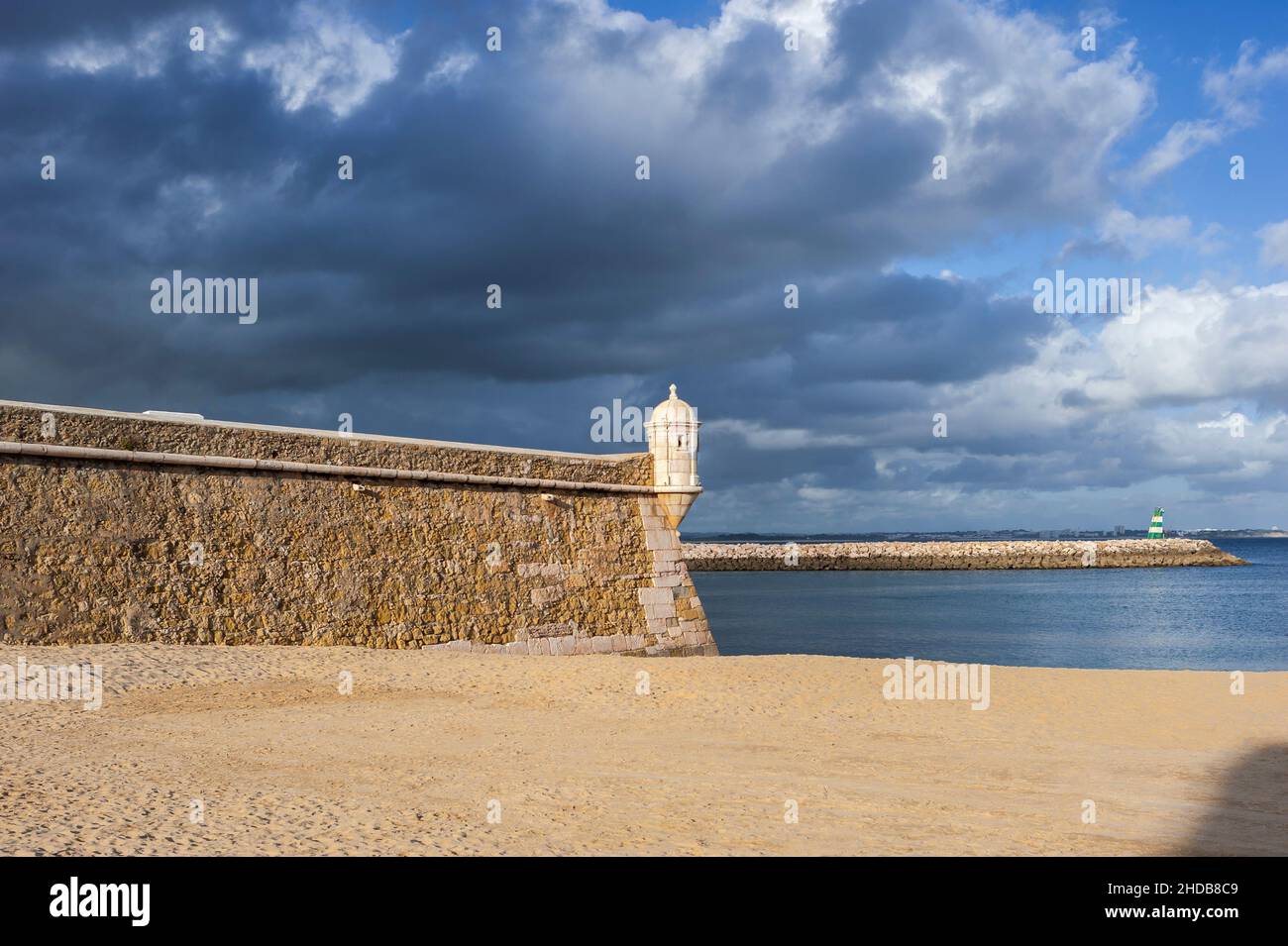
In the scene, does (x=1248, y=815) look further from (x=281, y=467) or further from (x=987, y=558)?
(x=987, y=558)

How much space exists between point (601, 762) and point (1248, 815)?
438 cm

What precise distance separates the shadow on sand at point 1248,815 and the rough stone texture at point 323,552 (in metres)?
10.9

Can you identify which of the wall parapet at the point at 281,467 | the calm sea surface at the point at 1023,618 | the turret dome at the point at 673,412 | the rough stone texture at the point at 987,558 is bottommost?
the calm sea surface at the point at 1023,618

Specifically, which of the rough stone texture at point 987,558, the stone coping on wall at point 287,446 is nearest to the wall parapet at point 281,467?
the stone coping on wall at point 287,446

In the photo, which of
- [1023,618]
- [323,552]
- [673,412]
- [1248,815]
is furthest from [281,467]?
[1023,618]

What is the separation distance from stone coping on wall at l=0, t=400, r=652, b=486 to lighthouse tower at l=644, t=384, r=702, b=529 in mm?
745

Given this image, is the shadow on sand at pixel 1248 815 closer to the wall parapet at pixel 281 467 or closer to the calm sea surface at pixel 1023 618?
the wall parapet at pixel 281 467

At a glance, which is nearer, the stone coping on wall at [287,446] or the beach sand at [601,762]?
the beach sand at [601,762]

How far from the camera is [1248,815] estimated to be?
6.83 metres

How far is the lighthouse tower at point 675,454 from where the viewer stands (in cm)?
2014

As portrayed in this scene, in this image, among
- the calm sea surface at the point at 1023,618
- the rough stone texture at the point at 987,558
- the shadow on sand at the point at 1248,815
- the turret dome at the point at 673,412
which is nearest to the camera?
the shadow on sand at the point at 1248,815
